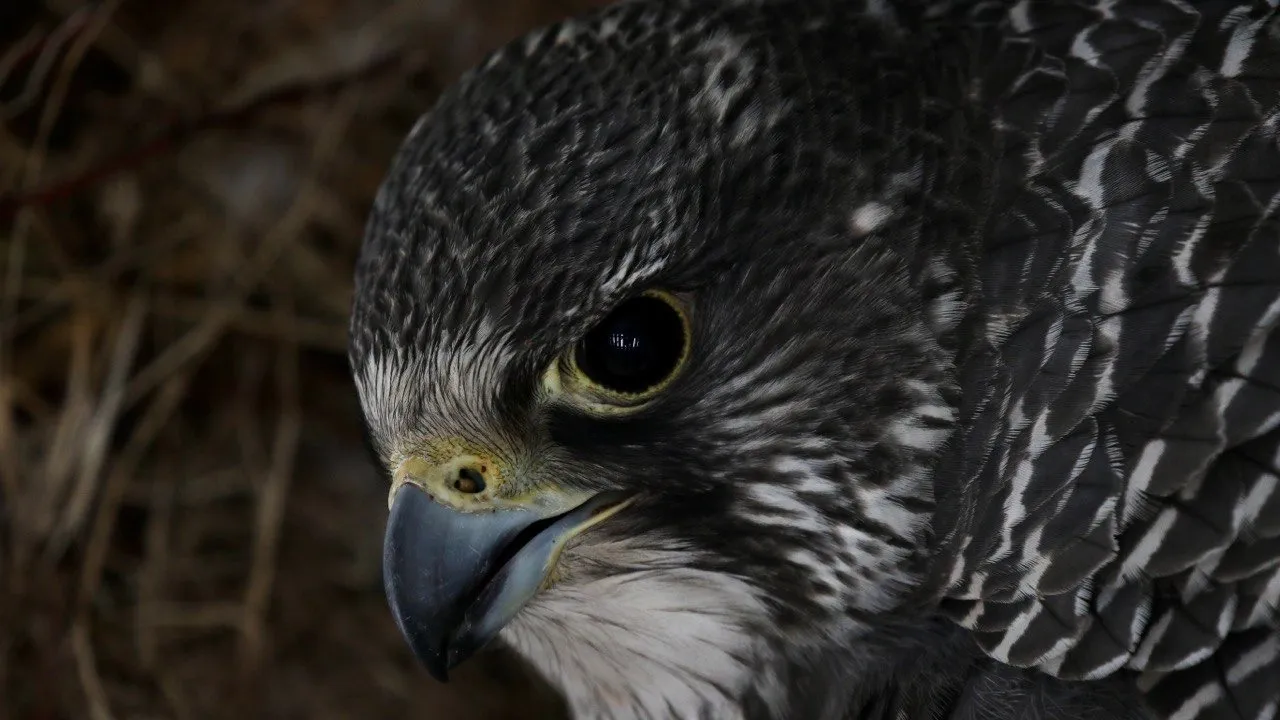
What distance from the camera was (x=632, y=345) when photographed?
177cm

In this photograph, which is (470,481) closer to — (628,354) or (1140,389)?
(628,354)

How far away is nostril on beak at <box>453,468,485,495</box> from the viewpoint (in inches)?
72.4

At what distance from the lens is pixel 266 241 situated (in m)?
3.06

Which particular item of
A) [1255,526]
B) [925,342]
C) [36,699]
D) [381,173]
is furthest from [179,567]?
[1255,526]

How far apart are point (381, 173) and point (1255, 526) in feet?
7.06

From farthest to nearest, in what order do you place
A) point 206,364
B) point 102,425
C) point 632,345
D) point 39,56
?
point 206,364 < point 102,425 < point 39,56 < point 632,345

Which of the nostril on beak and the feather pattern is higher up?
the nostril on beak

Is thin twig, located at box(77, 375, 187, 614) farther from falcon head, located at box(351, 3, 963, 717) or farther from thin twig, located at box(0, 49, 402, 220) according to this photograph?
falcon head, located at box(351, 3, 963, 717)

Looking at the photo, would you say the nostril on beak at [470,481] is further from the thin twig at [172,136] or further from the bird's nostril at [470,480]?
the thin twig at [172,136]

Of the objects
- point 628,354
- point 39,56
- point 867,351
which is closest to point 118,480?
point 39,56

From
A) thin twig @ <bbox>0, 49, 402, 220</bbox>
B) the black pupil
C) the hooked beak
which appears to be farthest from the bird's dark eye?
thin twig @ <bbox>0, 49, 402, 220</bbox>

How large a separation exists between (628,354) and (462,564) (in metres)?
0.35

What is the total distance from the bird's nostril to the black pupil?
206mm

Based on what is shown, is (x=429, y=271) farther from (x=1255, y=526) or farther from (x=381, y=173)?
(x=381, y=173)
